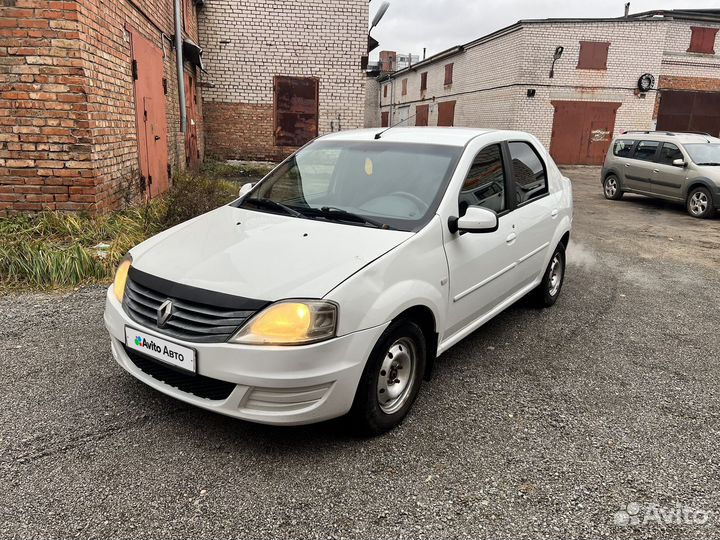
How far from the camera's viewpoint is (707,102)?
2305 centimetres

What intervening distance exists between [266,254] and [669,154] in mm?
12131

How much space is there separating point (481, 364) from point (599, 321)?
5.53ft

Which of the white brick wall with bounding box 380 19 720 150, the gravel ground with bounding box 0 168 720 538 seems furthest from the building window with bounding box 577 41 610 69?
the gravel ground with bounding box 0 168 720 538

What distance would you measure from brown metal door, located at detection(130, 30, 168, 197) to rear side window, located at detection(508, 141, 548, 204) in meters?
5.51

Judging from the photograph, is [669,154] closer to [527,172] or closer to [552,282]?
[552,282]

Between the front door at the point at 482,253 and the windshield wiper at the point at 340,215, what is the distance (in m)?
0.45

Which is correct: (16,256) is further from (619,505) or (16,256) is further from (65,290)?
(619,505)

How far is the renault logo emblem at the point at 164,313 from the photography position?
8.53 ft

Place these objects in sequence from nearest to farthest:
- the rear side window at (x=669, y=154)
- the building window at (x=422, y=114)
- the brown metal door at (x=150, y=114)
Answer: the brown metal door at (x=150, y=114), the rear side window at (x=669, y=154), the building window at (x=422, y=114)

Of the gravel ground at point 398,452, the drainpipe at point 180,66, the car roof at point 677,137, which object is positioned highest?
the drainpipe at point 180,66

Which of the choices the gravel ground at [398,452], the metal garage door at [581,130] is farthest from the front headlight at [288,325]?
the metal garage door at [581,130]

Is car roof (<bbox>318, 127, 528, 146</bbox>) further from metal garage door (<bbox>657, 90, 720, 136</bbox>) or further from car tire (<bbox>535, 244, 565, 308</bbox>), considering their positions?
metal garage door (<bbox>657, 90, 720, 136</bbox>)

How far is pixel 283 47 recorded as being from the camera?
46.0ft

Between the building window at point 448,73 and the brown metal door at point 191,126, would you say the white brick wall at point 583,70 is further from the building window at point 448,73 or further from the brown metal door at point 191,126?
the brown metal door at point 191,126
